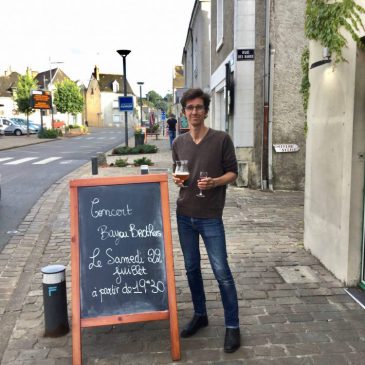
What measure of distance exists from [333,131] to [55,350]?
11.3 ft

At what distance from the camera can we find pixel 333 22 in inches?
167

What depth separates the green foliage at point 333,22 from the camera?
12.8 ft

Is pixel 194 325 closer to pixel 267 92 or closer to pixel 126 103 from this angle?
pixel 267 92

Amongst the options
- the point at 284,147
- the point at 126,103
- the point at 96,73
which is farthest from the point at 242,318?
the point at 96,73

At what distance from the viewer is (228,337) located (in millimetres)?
3277

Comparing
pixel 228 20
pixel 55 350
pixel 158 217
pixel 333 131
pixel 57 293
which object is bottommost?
pixel 55 350

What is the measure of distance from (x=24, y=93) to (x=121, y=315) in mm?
44202

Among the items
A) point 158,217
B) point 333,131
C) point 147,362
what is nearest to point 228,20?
point 333,131

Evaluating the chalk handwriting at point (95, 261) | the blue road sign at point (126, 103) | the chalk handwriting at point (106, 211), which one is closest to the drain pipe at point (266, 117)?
the chalk handwriting at point (106, 211)

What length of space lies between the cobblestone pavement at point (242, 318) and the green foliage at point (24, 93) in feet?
129

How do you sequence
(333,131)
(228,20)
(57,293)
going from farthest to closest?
(228,20)
(333,131)
(57,293)

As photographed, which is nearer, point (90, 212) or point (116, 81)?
point (90, 212)

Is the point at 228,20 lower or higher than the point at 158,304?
higher

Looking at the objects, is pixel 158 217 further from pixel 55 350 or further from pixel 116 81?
pixel 116 81
